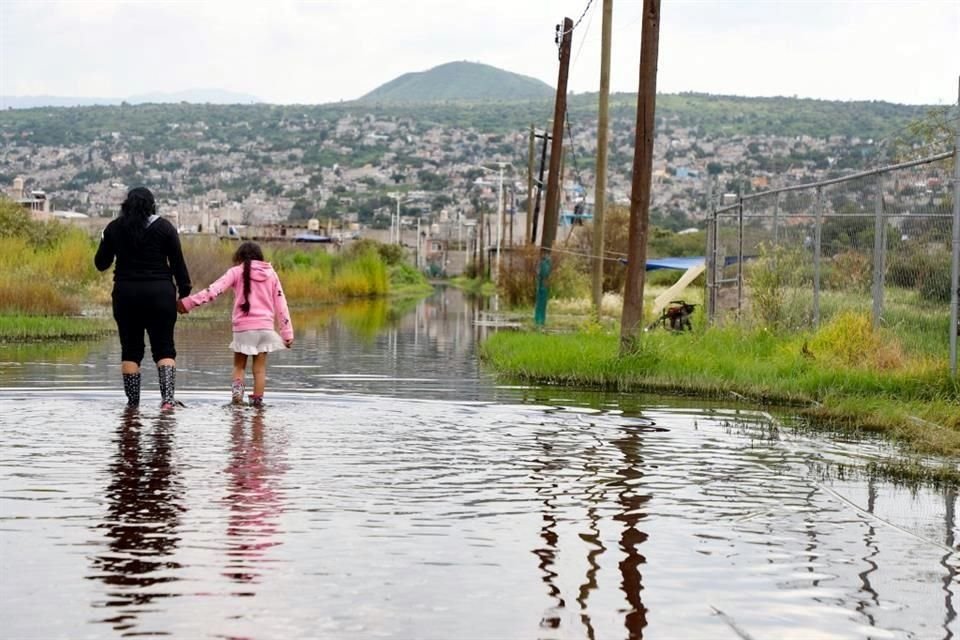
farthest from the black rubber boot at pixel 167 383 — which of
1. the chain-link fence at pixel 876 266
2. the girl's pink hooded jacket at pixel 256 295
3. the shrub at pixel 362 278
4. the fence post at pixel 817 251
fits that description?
the shrub at pixel 362 278

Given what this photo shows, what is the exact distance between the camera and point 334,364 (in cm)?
2548

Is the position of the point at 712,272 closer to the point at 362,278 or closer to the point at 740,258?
the point at 740,258

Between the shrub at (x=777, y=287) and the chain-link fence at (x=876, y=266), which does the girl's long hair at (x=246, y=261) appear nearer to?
the chain-link fence at (x=876, y=266)

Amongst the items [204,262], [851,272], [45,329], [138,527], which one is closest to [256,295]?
[138,527]

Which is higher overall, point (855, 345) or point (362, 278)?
point (855, 345)

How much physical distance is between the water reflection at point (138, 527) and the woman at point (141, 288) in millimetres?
2395

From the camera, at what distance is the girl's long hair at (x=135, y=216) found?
1634 centimetres

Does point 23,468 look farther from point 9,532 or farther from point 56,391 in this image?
point 56,391

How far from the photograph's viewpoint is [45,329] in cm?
3241

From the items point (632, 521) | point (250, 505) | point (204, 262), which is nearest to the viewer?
point (632, 521)

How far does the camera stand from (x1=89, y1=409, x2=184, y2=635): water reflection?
7477 millimetres

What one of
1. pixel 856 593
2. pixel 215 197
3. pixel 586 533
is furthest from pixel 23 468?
pixel 215 197

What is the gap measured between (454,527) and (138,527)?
A: 1.73 m

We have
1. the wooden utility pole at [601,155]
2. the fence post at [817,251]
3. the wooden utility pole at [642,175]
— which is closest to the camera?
the fence post at [817,251]
